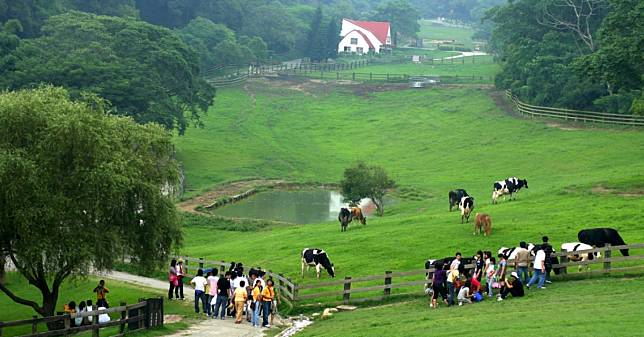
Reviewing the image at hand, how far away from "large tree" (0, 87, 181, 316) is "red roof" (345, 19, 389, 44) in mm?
136714

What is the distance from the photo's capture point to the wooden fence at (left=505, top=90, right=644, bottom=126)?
81500 mm

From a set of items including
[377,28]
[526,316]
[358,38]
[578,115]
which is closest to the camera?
A: [526,316]

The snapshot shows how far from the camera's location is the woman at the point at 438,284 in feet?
103

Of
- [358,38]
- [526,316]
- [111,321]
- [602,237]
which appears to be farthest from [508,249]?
[358,38]

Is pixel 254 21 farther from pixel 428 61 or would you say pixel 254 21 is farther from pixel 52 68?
pixel 52 68

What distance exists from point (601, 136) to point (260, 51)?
63600mm

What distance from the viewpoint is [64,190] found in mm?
31672

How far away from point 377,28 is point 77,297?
5346 inches

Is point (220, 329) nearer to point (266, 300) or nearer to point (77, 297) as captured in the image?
point (266, 300)

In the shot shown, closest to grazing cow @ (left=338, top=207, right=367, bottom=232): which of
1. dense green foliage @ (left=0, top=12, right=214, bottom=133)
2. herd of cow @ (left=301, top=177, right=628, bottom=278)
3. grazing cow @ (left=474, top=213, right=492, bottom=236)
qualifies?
herd of cow @ (left=301, top=177, right=628, bottom=278)

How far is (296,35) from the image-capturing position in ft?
498

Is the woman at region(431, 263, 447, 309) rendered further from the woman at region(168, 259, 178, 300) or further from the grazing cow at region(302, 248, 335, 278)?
the woman at region(168, 259, 178, 300)

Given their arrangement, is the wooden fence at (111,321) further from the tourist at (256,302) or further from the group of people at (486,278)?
the group of people at (486,278)

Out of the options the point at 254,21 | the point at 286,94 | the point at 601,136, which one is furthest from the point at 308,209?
the point at 254,21
